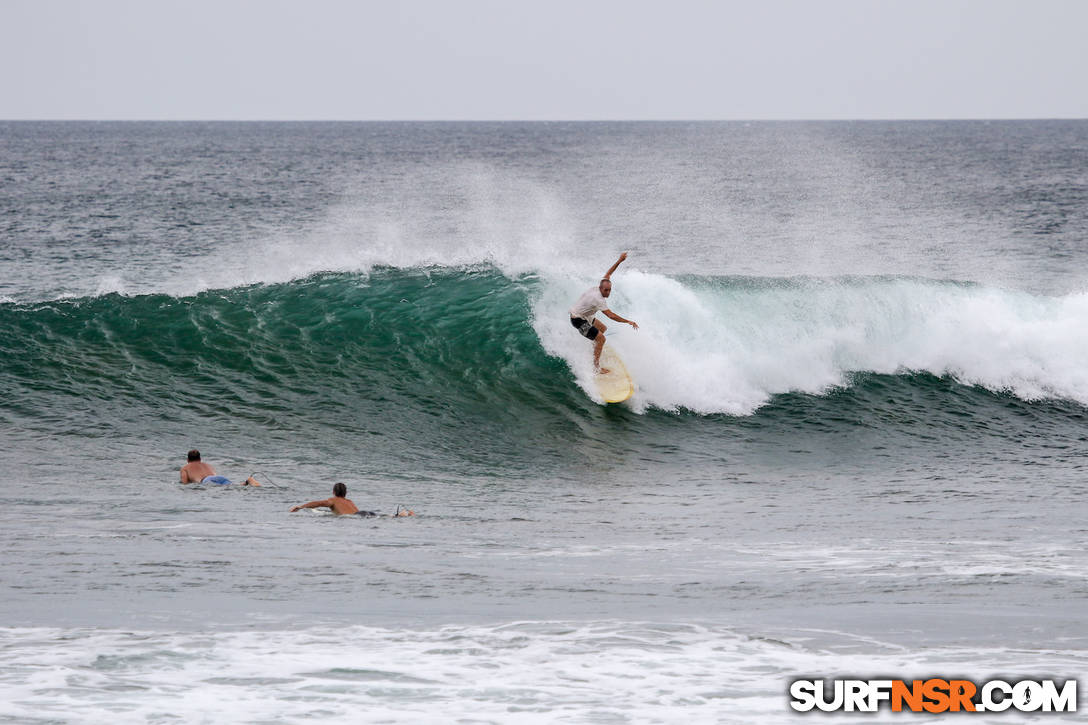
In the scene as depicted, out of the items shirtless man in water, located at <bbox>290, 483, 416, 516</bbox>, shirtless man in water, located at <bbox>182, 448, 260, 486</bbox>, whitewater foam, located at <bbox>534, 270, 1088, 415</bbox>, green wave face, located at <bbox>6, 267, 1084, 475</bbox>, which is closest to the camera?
shirtless man in water, located at <bbox>290, 483, 416, 516</bbox>

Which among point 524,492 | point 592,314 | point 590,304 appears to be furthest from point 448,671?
point 592,314

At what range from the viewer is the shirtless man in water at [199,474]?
38.2 ft

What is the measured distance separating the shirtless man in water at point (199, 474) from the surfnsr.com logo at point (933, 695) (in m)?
7.03

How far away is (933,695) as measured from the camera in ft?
20.9

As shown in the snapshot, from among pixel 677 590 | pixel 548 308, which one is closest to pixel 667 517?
pixel 677 590

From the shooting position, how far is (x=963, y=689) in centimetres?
642

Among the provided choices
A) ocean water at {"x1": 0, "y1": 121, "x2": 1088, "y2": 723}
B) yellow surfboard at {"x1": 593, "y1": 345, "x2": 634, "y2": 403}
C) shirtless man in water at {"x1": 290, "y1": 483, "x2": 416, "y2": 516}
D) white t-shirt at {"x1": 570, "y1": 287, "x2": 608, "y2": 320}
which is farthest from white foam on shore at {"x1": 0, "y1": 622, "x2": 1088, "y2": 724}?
yellow surfboard at {"x1": 593, "y1": 345, "x2": 634, "y2": 403}

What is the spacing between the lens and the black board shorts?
15164 mm

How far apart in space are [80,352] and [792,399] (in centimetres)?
1052

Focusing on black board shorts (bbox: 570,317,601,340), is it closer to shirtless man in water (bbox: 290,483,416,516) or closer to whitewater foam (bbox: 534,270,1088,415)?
whitewater foam (bbox: 534,270,1088,415)

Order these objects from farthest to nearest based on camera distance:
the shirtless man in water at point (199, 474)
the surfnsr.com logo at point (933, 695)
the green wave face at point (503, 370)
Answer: the green wave face at point (503, 370) → the shirtless man in water at point (199, 474) → the surfnsr.com logo at point (933, 695)

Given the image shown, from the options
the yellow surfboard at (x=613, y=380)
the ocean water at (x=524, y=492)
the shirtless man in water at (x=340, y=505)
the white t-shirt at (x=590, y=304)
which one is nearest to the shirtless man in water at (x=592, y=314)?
the white t-shirt at (x=590, y=304)

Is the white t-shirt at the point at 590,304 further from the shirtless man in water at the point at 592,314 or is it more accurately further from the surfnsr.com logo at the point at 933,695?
the surfnsr.com logo at the point at 933,695

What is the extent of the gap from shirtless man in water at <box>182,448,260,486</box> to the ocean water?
261mm
